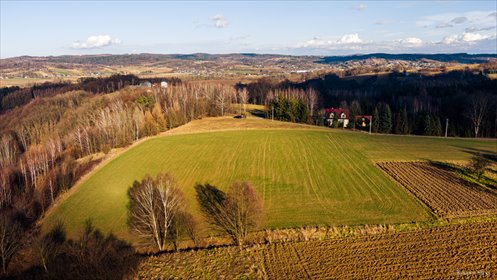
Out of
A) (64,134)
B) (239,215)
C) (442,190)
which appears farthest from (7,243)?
(64,134)

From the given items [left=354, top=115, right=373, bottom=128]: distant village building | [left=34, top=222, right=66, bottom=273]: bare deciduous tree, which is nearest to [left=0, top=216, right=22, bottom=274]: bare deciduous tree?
[left=34, top=222, right=66, bottom=273]: bare deciduous tree

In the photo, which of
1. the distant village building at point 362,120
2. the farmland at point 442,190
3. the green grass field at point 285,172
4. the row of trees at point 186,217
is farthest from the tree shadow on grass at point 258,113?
the row of trees at point 186,217

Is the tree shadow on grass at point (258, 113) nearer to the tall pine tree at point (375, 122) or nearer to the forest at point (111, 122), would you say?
the forest at point (111, 122)

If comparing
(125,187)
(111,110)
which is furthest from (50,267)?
(111,110)

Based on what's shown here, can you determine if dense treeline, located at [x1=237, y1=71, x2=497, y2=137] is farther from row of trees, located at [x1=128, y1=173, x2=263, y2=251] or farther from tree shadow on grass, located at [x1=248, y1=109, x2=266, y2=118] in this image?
row of trees, located at [x1=128, y1=173, x2=263, y2=251]

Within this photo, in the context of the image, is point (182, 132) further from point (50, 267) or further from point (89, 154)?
point (50, 267)
